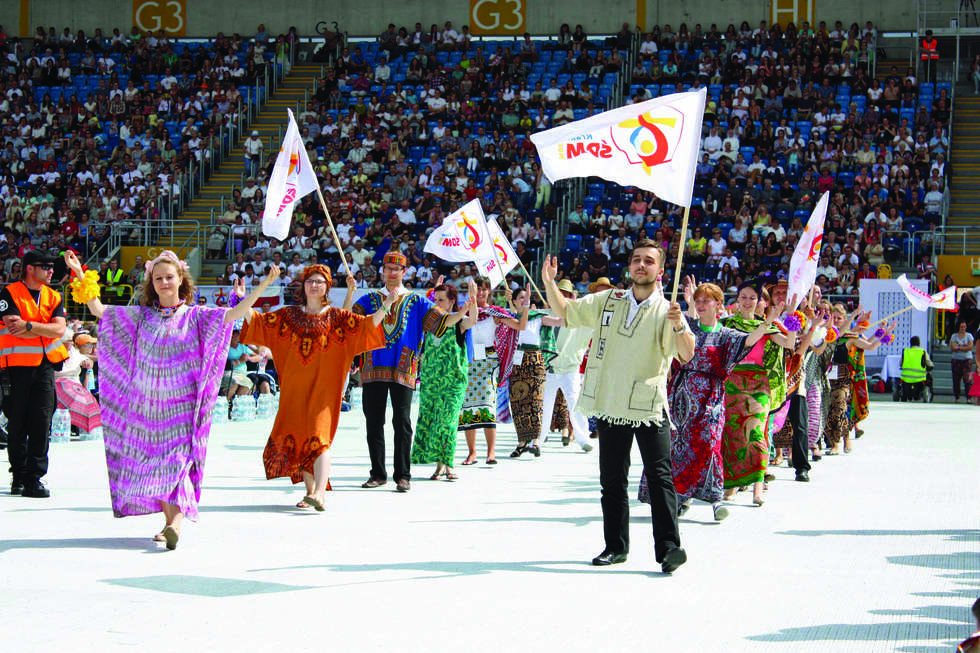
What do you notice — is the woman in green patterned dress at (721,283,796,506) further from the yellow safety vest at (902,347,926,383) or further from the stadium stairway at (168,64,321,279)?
the stadium stairway at (168,64,321,279)

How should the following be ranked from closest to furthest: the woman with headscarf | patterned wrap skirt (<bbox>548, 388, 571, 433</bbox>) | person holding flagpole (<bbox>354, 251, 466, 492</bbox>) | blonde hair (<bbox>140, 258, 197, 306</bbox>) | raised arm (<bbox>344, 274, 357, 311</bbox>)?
blonde hair (<bbox>140, 258, 197, 306</bbox>) → raised arm (<bbox>344, 274, 357, 311</bbox>) → person holding flagpole (<bbox>354, 251, 466, 492</bbox>) → the woman with headscarf → patterned wrap skirt (<bbox>548, 388, 571, 433</bbox>)

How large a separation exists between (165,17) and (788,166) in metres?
19.0

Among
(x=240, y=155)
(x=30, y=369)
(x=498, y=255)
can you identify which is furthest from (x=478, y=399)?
(x=240, y=155)

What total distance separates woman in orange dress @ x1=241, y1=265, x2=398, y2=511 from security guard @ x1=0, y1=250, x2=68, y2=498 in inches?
64.6

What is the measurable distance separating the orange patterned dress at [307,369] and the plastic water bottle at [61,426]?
5.89 m

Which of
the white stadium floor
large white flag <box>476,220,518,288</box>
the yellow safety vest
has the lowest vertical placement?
the white stadium floor

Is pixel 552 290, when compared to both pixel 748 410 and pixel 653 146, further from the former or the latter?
pixel 748 410

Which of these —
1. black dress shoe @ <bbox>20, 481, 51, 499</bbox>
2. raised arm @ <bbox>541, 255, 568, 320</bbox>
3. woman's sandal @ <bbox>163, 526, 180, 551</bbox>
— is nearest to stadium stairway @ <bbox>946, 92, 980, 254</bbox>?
raised arm @ <bbox>541, 255, 568, 320</bbox>

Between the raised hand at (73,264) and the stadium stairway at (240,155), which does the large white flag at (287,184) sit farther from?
the stadium stairway at (240,155)

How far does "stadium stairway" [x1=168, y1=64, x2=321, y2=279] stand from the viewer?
91.4 feet

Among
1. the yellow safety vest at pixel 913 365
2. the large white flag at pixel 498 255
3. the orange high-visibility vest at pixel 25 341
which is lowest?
the yellow safety vest at pixel 913 365

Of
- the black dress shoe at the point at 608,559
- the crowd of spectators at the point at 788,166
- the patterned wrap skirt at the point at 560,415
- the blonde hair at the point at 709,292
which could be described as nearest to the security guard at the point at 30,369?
the black dress shoe at the point at 608,559

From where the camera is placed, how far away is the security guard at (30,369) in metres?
8.82

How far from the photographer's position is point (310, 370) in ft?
27.4
